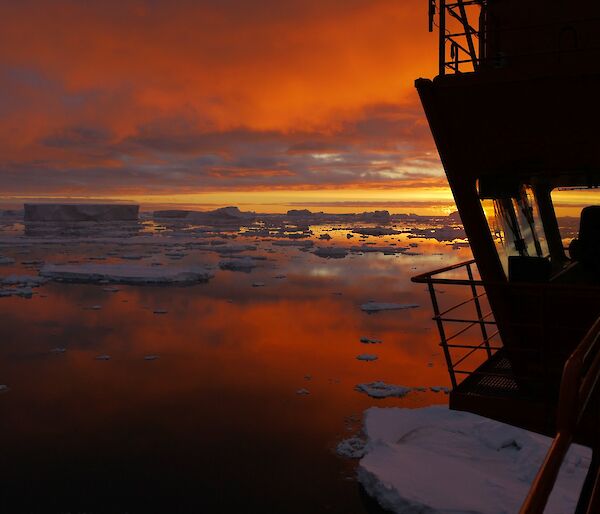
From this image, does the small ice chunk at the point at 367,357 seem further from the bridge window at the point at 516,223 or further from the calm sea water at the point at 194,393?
the bridge window at the point at 516,223

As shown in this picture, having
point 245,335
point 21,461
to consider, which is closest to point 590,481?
point 21,461

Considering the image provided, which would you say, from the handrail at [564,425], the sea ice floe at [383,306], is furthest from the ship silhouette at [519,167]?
the sea ice floe at [383,306]

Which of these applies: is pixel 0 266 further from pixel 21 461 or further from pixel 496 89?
pixel 496 89

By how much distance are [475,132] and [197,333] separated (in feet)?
49.9

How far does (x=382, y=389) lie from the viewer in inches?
518

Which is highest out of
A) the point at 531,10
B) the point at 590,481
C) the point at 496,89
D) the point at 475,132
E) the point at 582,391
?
the point at 531,10

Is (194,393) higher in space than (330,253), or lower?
lower

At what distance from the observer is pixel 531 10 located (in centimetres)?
605

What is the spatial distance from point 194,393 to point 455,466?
22.1 ft

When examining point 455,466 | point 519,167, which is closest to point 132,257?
point 455,466

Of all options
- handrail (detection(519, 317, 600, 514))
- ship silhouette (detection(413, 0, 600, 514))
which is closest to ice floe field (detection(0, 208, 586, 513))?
ship silhouette (detection(413, 0, 600, 514))

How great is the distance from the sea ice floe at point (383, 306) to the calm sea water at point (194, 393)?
452mm

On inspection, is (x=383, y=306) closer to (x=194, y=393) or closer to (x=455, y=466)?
(x=194, y=393)

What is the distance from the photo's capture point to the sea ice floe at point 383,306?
2309cm
